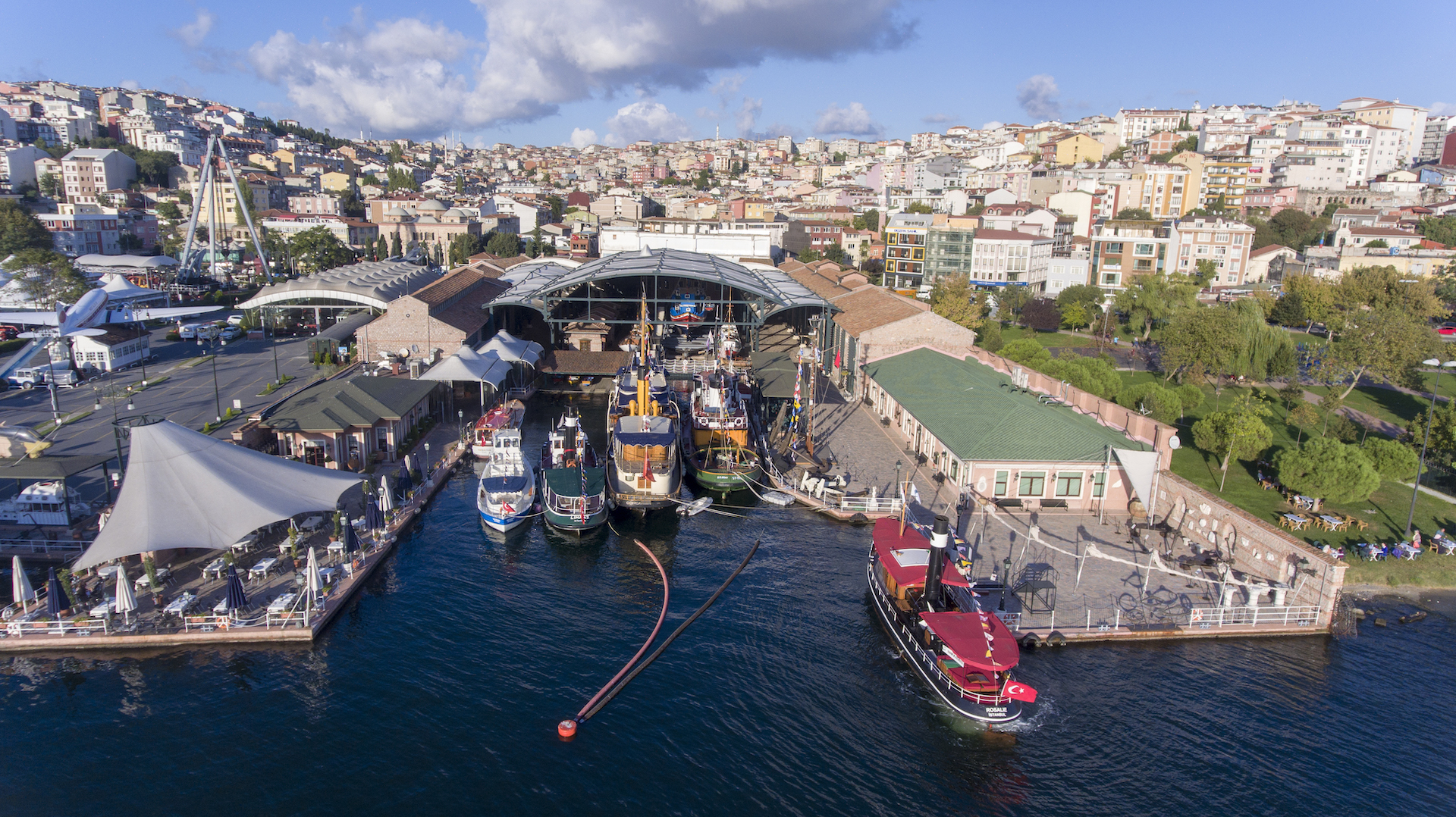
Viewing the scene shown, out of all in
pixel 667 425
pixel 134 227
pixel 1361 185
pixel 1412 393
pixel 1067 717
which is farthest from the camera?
pixel 1361 185

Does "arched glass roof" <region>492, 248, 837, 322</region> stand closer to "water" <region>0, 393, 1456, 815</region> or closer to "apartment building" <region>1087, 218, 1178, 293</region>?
"water" <region>0, 393, 1456, 815</region>

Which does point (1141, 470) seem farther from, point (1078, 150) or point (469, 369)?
point (1078, 150)

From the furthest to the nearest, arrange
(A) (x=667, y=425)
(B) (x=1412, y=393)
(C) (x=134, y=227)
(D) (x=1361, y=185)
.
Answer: (D) (x=1361, y=185), (C) (x=134, y=227), (B) (x=1412, y=393), (A) (x=667, y=425)

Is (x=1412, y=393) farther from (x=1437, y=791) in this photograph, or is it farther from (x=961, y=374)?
(x=1437, y=791)

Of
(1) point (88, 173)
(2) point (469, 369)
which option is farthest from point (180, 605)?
(1) point (88, 173)

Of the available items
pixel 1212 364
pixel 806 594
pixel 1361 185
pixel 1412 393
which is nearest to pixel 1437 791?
pixel 806 594

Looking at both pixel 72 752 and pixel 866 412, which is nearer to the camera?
pixel 72 752

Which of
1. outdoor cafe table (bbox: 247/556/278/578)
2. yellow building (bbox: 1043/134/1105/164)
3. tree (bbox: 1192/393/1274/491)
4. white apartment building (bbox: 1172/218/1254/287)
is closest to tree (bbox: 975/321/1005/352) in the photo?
tree (bbox: 1192/393/1274/491)

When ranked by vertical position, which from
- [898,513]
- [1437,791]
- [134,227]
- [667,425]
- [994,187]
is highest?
[994,187]
